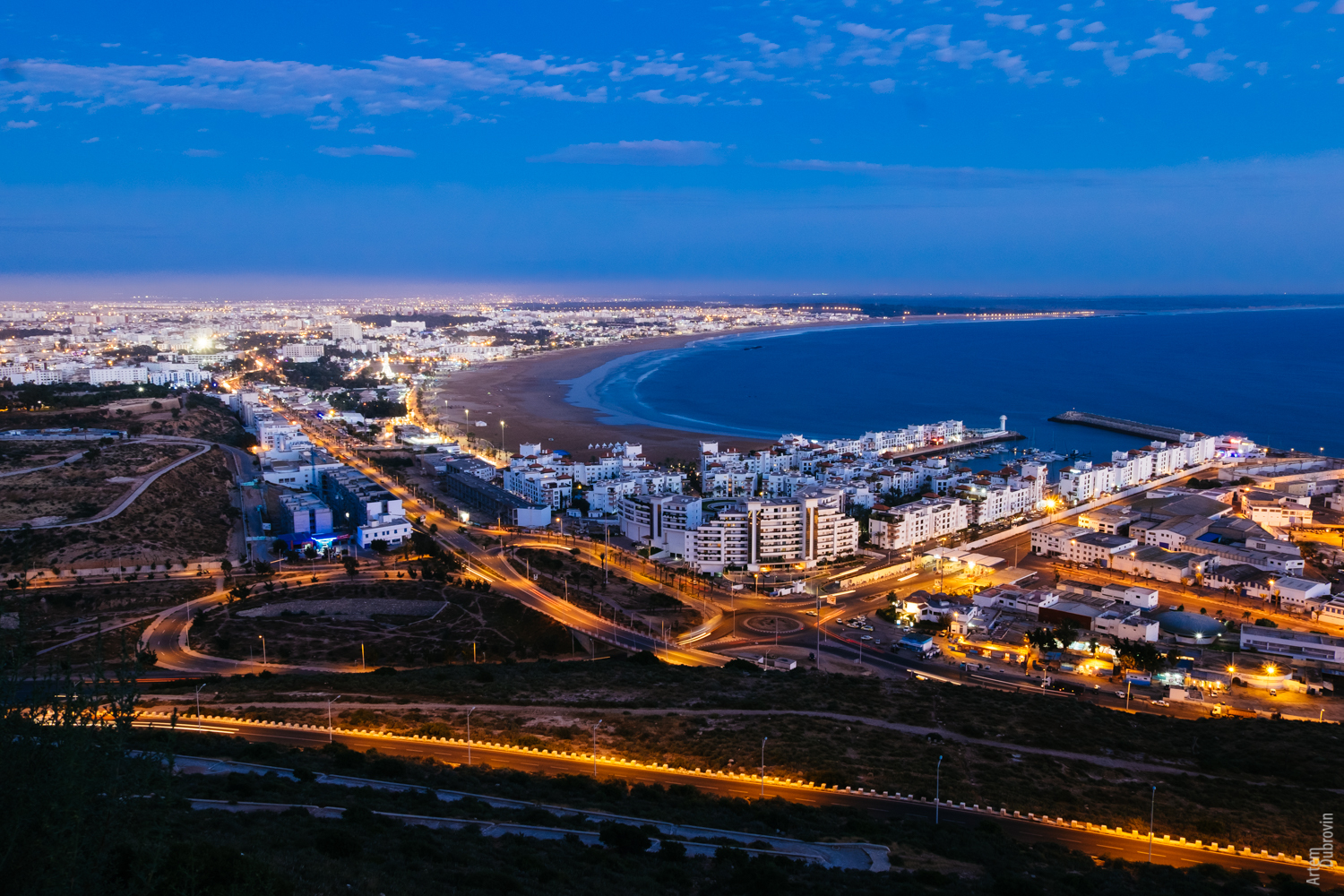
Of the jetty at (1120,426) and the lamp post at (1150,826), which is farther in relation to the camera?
Result: the jetty at (1120,426)

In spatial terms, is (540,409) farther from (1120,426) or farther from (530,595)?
(1120,426)

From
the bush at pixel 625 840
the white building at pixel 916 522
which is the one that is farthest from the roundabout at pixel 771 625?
the bush at pixel 625 840

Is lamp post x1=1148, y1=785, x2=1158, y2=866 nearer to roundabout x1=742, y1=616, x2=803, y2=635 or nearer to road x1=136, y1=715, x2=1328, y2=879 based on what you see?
road x1=136, y1=715, x2=1328, y2=879

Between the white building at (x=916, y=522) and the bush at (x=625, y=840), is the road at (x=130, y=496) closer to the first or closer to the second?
the bush at (x=625, y=840)

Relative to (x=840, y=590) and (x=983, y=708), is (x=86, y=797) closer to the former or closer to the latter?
(x=983, y=708)

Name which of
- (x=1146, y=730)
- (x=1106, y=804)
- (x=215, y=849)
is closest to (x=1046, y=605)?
(x=1146, y=730)
